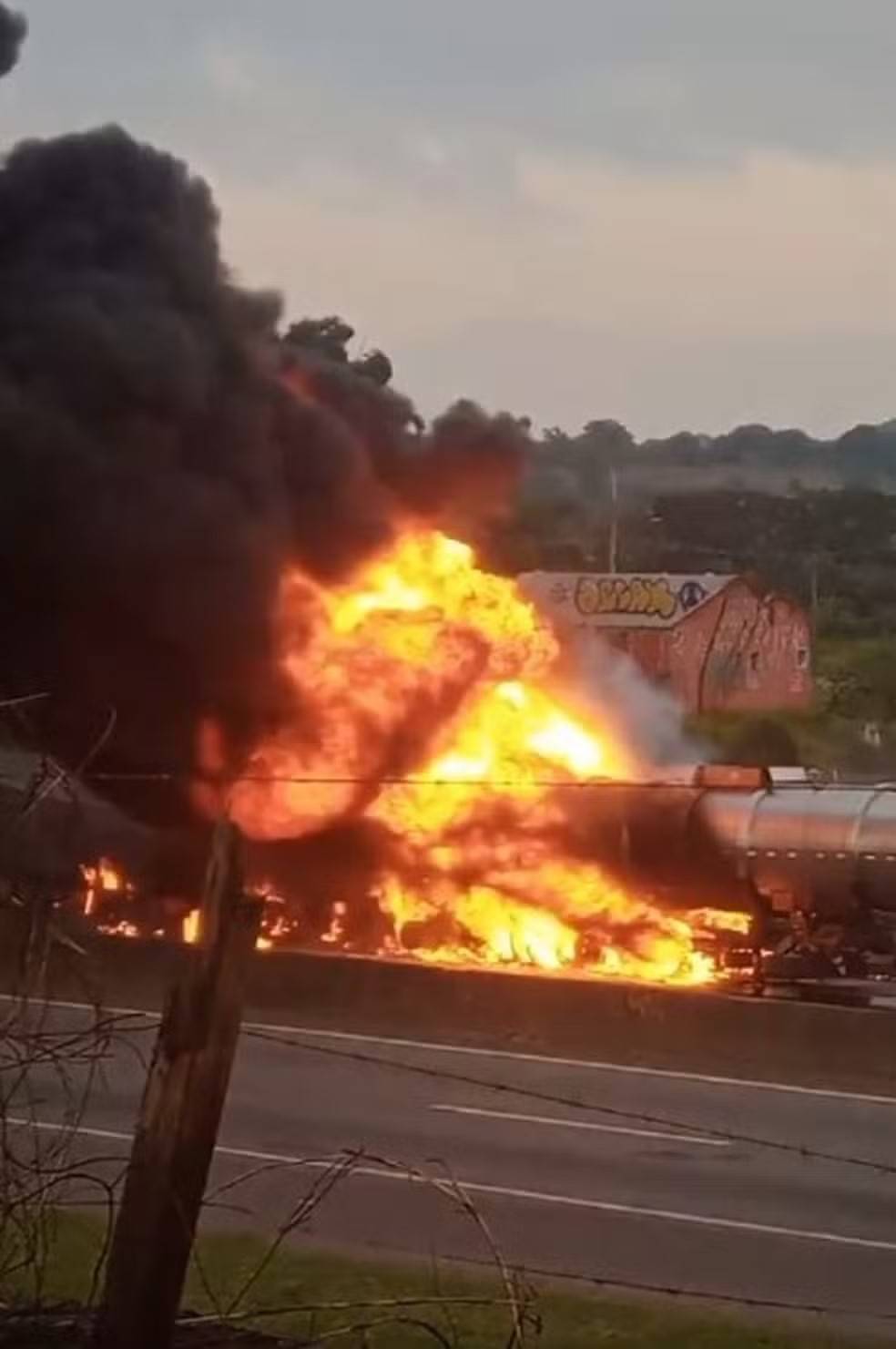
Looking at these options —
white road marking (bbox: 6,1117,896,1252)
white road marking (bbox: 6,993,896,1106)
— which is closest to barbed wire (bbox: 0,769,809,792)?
white road marking (bbox: 6,993,896,1106)

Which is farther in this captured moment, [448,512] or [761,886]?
[448,512]

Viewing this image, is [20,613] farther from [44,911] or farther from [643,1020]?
[44,911]

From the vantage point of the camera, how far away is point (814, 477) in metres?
136

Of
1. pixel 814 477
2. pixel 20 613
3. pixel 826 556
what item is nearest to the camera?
pixel 20 613

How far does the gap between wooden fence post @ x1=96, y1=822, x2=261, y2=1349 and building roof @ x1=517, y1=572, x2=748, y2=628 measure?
155 feet

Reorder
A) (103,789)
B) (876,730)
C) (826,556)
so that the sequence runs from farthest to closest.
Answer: (826,556) < (876,730) < (103,789)

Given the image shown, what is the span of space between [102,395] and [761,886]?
10.4 meters

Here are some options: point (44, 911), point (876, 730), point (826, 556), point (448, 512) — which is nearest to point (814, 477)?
point (826, 556)

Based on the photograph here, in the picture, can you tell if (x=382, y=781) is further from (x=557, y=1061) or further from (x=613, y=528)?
(x=613, y=528)

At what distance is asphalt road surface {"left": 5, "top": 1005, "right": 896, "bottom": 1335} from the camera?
10.6 meters

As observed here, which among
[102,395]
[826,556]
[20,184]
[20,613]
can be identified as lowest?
[20,613]

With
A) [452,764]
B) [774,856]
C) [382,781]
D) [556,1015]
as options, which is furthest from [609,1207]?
[452,764]

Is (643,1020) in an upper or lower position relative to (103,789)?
lower

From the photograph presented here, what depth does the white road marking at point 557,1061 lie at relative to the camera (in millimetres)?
15812
